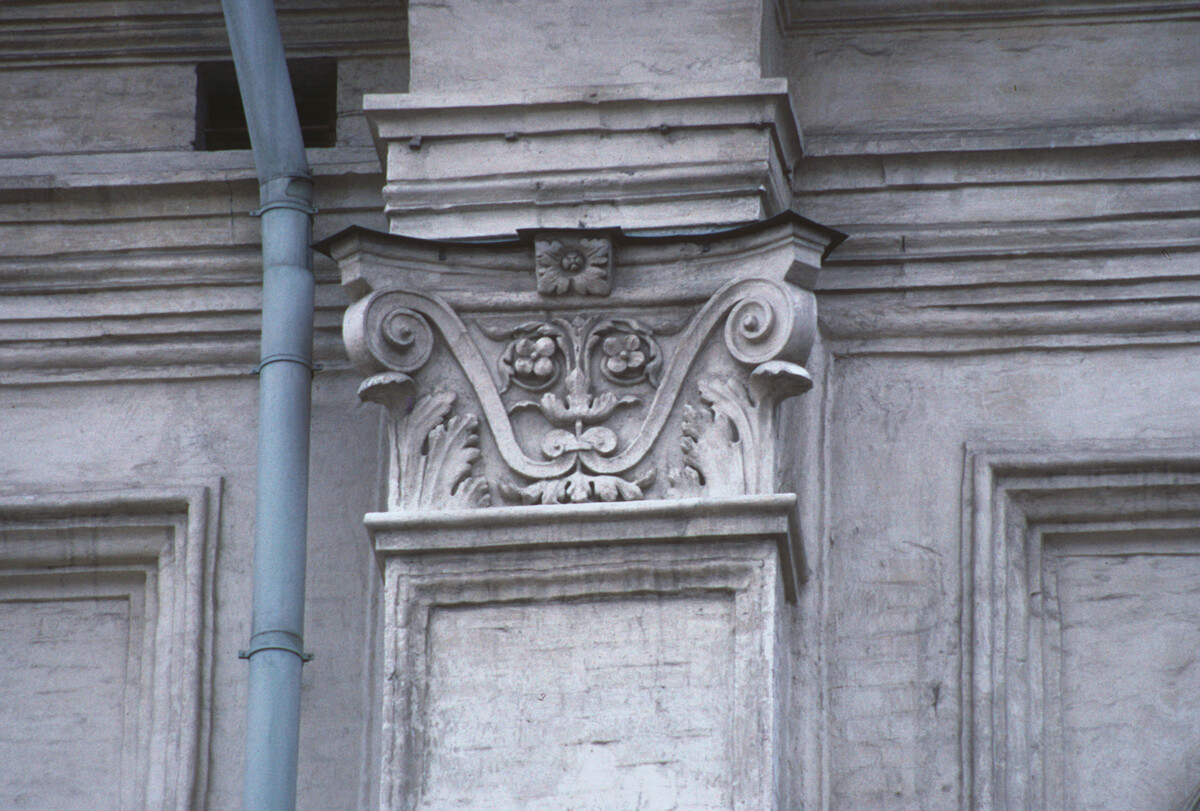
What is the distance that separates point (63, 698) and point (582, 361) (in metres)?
1.50

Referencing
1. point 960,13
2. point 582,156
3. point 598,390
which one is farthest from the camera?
point 960,13

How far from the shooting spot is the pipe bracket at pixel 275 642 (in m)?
6.09

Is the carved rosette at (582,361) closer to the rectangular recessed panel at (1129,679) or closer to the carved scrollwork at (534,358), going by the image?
the carved scrollwork at (534,358)

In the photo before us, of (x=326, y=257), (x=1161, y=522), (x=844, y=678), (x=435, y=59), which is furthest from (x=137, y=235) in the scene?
(x=1161, y=522)

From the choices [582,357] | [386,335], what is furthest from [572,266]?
[386,335]

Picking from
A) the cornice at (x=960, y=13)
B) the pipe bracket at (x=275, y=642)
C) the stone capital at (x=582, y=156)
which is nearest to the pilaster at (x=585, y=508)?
the stone capital at (x=582, y=156)

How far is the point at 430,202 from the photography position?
643cm

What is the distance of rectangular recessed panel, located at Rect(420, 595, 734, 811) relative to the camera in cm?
573

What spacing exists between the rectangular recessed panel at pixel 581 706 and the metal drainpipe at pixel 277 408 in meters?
0.37

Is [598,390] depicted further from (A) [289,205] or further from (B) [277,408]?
(A) [289,205]

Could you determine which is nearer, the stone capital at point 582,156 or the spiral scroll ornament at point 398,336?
the spiral scroll ornament at point 398,336

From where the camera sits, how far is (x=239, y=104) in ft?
23.7

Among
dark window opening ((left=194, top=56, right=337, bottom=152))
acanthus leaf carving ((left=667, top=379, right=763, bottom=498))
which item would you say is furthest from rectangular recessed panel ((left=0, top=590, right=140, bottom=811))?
acanthus leaf carving ((left=667, top=379, right=763, bottom=498))

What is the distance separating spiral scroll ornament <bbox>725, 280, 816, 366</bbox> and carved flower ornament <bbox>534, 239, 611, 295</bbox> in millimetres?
319
